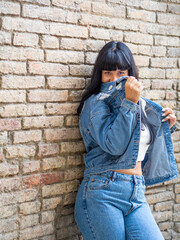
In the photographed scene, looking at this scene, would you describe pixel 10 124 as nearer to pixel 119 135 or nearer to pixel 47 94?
pixel 47 94

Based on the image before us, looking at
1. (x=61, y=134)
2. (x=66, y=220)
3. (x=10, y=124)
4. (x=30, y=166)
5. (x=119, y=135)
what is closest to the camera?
(x=119, y=135)

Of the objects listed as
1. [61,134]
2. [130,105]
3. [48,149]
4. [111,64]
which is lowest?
[48,149]

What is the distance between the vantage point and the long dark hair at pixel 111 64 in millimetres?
2334

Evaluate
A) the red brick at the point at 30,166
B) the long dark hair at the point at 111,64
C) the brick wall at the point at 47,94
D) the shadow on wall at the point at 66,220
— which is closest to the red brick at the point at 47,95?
the brick wall at the point at 47,94

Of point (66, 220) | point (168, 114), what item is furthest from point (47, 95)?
point (66, 220)

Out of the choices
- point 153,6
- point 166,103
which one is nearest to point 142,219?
point 166,103

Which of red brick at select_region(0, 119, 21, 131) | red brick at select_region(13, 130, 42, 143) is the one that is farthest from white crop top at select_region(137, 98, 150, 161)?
red brick at select_region(0, 119, 21, 131)

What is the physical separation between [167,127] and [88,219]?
2.98ft

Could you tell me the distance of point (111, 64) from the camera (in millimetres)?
2330

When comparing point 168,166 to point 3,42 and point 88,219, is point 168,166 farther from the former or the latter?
point 3,42

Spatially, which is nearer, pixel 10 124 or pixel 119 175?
pixel 119 175

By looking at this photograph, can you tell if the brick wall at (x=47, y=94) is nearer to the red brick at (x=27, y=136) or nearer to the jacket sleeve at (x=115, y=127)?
the red brick at (x=27, y=136)

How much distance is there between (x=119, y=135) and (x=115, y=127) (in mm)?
57

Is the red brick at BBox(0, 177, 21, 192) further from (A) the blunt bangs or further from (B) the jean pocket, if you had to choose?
(A) the blunt bangs
